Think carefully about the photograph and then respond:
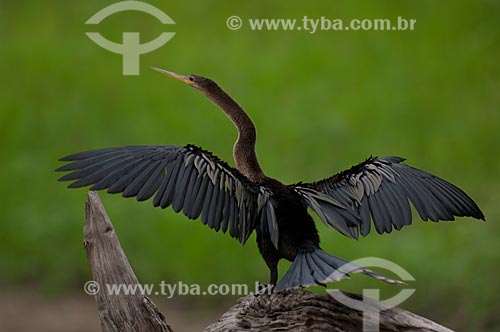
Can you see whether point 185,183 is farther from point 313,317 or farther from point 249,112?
point 249,112

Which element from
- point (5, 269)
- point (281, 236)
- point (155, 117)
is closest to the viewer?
point (281, 236)

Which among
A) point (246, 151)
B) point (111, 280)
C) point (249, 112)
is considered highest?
point (249, 112)

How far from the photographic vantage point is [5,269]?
20.1ft

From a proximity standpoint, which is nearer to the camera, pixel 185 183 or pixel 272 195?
pixel 185 183

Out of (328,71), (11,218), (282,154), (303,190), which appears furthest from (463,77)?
(303,190)

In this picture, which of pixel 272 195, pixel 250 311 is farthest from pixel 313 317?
pixel 272 195

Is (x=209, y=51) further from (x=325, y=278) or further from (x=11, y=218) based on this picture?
(x=325, y=278)

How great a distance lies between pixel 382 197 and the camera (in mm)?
3152

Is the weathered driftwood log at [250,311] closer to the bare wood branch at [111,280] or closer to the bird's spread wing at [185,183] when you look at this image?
the bare wood branch at [111,280]

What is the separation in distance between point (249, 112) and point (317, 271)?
3.66 m

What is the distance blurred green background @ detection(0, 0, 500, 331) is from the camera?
19.2ft

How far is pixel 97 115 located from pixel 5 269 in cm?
132

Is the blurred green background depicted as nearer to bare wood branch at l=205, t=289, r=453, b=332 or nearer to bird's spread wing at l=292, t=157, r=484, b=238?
bird's spread wing at l=292, t=157, r=484, b=238

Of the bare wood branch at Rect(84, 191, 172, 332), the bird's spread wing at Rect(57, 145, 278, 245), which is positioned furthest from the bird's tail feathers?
the bare wood branch at Rect(84, 191, 172, 332)
